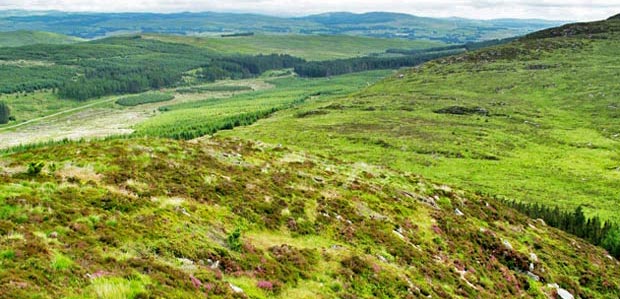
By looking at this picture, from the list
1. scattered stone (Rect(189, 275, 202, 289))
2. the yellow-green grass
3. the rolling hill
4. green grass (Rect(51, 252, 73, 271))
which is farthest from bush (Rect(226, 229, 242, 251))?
the yellow-green grass

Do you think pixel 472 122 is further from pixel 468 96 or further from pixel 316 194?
pixel 316 194

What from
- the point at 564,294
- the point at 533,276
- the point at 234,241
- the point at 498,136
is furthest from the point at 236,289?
the point at 498,136

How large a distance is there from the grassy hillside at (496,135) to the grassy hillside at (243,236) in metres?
45.3

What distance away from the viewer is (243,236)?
27859 mm

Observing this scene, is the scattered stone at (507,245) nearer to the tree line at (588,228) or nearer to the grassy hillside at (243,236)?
the grassy hillside at (243,236)

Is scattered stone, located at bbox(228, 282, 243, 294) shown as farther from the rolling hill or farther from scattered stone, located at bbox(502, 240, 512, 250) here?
scattered stone, located at bbox(502, 240, 512, 250)

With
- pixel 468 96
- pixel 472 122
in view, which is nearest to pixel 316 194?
pixel 472 122

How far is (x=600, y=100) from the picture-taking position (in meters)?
167

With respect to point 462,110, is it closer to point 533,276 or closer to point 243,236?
point 533,276

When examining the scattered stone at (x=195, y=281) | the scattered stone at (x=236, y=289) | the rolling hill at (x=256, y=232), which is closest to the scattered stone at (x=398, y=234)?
the rolling hill at (x=256, y=232)

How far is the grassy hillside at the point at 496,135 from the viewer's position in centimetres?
9344

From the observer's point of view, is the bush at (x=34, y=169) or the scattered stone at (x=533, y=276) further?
the scattered stone at (x=533, y=276)

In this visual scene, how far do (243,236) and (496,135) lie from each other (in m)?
117

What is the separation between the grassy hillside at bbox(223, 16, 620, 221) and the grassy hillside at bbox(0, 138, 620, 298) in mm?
45324
